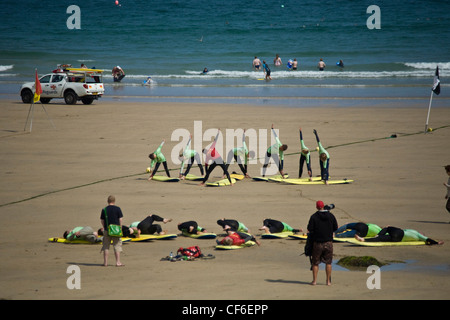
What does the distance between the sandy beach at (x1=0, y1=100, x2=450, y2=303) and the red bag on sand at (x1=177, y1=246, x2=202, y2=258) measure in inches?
11.0

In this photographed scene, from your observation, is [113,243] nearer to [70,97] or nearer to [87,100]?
[87,100]

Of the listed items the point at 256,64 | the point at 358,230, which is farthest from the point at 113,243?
the point at 256,64

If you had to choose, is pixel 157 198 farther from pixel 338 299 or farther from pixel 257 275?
pixel 338 299

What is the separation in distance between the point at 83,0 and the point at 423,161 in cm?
8025

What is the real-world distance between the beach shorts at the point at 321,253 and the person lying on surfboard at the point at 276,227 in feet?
8.91

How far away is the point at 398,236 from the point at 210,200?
4.79 m

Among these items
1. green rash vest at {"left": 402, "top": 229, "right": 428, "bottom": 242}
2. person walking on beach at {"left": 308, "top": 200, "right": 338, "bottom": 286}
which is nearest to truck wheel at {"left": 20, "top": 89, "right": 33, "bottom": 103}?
green rash vest at {"left": 402, "top": 229, "right": 428, "bottom": 242}

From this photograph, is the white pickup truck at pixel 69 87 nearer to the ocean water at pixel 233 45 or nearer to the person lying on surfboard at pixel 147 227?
the ocean water at pixel 233 45

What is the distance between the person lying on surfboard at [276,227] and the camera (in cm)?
1145

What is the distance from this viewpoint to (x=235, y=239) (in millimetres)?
10773

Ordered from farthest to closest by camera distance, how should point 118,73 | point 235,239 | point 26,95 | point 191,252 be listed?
point 118,73
point 26,95
point 235,239
point 191,252

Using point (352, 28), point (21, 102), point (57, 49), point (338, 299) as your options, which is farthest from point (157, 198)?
point (352, 28)

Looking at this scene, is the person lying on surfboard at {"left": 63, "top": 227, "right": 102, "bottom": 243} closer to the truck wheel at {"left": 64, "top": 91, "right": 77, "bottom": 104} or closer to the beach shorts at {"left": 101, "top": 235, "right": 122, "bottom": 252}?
the beach shorts at {"left": 101, "top": 235, "right": 122, "bottom": 252}

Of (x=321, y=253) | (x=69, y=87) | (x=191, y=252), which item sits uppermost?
(x=69, y=87)
